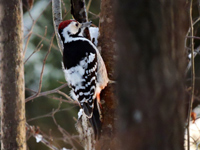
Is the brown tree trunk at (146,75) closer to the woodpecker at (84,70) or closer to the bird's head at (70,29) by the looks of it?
the woodpecker at (84,70)

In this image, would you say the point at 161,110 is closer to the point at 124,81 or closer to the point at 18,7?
the point at 124,81

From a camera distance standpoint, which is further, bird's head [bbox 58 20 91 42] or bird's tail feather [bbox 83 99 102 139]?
bird's head [bbox 58 20 91 42]

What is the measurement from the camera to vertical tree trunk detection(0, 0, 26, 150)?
3439 mm

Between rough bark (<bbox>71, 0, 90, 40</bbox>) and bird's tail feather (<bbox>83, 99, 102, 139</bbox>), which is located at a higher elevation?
rough bark (<bbox>71, 0, 90, 40</bbox>)

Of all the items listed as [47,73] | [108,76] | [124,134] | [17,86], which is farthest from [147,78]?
[47,73]

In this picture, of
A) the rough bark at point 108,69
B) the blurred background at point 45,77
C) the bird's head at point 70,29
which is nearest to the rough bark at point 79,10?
the bird's head at point 70,29

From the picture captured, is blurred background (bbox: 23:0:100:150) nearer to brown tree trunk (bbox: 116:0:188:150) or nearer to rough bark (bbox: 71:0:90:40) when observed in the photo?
rough bark (bbox: 71:0:90:40)

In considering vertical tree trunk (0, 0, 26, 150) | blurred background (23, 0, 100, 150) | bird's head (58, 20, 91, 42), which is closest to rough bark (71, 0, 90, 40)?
bird's head (58, 20, 91, 42)

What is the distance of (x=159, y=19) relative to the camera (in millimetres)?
1175

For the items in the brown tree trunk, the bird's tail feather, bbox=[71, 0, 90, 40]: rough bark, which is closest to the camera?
the brown tree trunk

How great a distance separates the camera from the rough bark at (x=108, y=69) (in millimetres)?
3131

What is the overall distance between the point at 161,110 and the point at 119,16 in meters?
0.34

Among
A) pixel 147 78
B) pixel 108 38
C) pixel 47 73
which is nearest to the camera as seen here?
pixel 147 78

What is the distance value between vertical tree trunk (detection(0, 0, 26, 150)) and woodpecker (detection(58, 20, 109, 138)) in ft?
1.56
